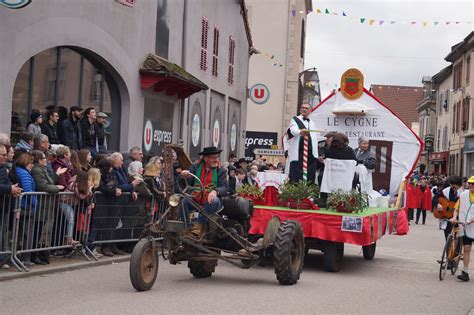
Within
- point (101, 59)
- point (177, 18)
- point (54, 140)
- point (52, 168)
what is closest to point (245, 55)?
point (177, 18)

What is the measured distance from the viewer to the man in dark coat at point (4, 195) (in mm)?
11047

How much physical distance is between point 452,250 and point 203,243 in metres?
4.71

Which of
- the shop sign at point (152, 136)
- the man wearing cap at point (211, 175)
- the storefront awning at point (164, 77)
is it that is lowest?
the man wearing cap at point (211, 175)

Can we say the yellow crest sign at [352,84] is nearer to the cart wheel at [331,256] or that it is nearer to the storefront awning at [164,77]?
the storefront awning at [164,77]

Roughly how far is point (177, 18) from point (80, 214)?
1133cm

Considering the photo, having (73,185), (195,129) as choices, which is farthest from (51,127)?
(195,129)

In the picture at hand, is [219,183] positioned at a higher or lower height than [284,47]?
lower

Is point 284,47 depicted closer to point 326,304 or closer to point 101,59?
point 101,59

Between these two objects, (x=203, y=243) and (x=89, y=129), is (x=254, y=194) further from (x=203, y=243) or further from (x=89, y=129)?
(x=89, y=129)

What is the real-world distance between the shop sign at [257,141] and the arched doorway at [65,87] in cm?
1510

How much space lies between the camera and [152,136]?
21.8 m

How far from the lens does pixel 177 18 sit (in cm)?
2316

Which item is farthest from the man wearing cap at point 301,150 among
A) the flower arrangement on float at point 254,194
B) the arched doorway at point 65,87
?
the arched doorway at point 65,87

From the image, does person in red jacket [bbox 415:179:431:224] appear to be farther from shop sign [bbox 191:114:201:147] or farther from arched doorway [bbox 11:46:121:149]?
arched doorway [bbox 11:46:121:149]
